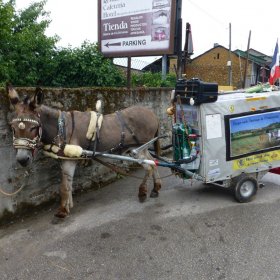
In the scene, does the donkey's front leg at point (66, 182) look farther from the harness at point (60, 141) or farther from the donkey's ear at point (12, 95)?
the donkey's ear at point (12, 95)

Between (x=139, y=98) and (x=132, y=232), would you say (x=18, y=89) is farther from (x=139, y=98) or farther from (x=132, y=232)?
(x=139, y=98)

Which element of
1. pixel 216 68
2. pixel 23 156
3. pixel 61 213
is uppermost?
pixel 216 68

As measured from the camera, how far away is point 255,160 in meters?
5.25

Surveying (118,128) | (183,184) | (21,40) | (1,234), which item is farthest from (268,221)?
(21,40)

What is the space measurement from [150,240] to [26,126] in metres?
2.07

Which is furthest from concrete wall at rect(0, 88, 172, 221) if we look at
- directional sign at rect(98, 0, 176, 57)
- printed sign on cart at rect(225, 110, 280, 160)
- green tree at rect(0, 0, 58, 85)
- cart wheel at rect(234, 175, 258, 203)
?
green tree at rect(0, 0, 58, 85)

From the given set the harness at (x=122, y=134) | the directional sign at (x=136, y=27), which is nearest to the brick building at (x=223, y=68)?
the directional sign at (x=136, y=27)

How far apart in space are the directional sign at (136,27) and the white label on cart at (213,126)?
3081mm

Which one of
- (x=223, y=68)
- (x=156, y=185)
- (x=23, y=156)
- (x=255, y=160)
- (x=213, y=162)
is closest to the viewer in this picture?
(x=23, y=156)

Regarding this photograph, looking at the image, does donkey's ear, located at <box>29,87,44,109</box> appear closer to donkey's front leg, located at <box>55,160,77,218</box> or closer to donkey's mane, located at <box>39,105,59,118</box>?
donkey's mane, located at <box>39,105,59,118</box>

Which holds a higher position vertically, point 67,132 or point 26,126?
point 26,126

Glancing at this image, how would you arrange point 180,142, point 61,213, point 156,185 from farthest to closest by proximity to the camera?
point 156,185 < point 180,142 < point 61,213

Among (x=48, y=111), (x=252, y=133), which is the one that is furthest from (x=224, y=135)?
A: (x=48, y=111)

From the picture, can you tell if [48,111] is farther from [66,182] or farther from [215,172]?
[215,172]
